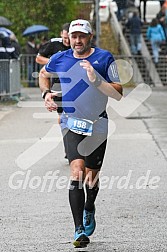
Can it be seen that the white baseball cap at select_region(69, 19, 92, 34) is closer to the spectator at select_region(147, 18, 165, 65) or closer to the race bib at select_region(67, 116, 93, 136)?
the race bib at select_region(67, 116, 93, 136)

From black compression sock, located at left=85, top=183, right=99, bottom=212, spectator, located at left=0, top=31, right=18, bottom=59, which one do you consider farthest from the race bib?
spectator, located at left=0, top=31, right=18, bottom=59

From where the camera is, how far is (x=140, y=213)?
810 centimetres

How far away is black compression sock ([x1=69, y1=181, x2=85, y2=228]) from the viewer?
666cm

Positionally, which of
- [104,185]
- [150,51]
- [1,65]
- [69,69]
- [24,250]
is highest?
[69,69]

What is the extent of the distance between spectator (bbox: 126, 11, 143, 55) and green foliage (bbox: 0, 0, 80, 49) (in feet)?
6.83

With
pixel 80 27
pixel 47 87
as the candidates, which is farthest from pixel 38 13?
pixel 80 27

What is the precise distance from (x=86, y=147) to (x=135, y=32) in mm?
19579

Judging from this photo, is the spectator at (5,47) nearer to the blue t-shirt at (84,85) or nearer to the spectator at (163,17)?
the spectator at (163,17)

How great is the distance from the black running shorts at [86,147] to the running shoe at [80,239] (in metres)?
0.63

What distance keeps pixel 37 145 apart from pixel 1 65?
6.15 m

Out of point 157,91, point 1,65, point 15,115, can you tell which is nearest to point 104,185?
point 15,115

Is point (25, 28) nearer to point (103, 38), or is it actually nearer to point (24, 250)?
point (103, 38)

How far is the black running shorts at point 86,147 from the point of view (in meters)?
6.87

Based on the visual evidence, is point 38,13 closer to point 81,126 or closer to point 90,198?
point 90,198
